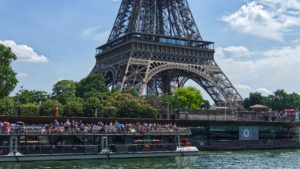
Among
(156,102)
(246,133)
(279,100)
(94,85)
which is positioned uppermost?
(94,85)

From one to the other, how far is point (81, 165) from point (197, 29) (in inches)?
2286

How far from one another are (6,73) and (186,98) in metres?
33.1

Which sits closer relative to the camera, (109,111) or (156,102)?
(109,111)

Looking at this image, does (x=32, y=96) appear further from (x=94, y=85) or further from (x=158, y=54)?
(x=158, y=54)

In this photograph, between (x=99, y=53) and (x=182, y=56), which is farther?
(x=99, y=53)

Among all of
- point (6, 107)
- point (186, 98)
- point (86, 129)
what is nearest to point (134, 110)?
point (6, 107)

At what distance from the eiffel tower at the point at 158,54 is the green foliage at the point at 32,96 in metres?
11.7

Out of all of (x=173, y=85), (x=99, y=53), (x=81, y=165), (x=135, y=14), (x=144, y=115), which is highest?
(x=135, y=14)

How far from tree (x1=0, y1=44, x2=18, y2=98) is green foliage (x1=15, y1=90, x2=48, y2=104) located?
1713cm

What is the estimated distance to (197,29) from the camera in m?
90.1

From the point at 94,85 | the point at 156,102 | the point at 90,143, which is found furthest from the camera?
the point at 94,85

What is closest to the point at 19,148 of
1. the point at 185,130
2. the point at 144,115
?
the point at 185,130

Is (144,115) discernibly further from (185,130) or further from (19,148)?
(19,148)

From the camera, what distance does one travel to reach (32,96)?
82875 mm
